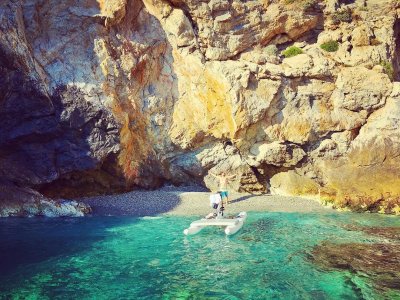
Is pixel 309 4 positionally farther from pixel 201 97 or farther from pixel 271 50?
A: pixel 201 97

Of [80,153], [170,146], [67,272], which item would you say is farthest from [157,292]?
[170,146]

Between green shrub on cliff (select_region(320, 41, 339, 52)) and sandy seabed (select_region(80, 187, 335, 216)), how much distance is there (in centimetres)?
1218

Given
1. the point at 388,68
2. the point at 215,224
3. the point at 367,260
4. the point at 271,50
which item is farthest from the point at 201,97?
the point at 367,260

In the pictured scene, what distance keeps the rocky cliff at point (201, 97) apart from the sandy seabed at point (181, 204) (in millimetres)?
1481

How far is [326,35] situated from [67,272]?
26.3 m

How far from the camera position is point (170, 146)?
87.9ft

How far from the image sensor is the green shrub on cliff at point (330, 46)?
28828 mm

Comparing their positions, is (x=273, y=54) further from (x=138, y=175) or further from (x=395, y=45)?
(x=138, y=175)

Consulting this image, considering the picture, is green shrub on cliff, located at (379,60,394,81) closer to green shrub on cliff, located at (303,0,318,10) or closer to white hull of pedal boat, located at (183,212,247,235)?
green shrub on cliff, located at (303,0,318,10)

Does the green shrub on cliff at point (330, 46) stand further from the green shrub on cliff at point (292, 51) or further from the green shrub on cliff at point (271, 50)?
the green shrub on cliff at point (271, 50)

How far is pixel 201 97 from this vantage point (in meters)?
26.8

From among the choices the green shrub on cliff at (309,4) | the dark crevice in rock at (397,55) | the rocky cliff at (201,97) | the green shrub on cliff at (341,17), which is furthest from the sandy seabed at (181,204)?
the green shrub on cliff at (309,4)

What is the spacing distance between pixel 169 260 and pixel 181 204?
10.1m

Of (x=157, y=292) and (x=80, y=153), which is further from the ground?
(x=80, y=153)
